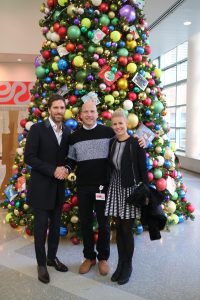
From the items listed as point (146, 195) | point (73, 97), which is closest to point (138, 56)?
point (73, 97)

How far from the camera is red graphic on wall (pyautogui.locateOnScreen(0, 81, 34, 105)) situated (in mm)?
9195

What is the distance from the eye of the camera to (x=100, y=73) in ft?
10.8

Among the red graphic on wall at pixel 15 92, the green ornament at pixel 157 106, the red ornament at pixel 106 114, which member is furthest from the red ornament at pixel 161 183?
the red graphic on wall at pixel 15 92

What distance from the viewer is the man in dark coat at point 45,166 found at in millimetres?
2373

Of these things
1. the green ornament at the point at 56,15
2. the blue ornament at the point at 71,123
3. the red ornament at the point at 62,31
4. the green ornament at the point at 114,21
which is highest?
the green ornament at the point at 56,15

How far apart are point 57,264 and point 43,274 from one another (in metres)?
0.22

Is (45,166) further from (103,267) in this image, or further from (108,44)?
(108,44)

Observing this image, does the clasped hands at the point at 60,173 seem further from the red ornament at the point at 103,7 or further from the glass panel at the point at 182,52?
the glass panel at the point at 182,52

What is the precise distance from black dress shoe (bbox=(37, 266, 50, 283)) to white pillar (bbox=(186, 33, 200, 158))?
706 centimetres

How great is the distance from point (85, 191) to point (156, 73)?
6.55 ft

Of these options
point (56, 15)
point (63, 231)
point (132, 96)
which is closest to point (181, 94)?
point (132, 96)

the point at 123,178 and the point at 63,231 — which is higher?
the point at 123,178

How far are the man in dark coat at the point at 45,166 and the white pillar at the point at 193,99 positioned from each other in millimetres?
6795

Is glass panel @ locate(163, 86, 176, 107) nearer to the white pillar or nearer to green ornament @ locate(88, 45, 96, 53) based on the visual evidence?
the white pillar
